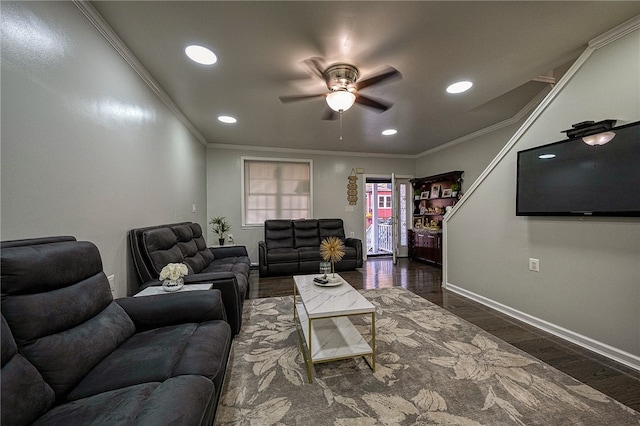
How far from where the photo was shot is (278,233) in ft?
16.3

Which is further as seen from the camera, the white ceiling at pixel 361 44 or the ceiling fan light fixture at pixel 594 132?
the ceiling fan light fixture at pixel 594 132

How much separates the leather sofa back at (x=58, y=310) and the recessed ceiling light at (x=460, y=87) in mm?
3425

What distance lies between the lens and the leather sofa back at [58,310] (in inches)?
37.3

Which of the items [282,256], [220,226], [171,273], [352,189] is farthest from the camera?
[352,189]

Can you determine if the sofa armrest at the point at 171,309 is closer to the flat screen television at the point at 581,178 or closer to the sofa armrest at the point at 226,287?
the sofa armrest at the point at 226,287

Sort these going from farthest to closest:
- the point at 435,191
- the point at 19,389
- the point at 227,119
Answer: the point at 435,191
the point at 227,119
the point at 19,389

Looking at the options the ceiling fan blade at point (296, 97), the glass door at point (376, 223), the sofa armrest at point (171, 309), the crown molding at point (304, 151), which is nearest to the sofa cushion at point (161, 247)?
the sofa armrest at point (171, 309)

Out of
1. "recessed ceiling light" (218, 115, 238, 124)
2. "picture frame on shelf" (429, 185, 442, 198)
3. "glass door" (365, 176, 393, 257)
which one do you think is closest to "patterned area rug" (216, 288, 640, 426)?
"recessed ceiling light" (218, 115, 238, 124)

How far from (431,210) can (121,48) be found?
5.65 m

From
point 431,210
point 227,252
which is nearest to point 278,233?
point 227,252

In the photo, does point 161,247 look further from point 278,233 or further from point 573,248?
point 573,248

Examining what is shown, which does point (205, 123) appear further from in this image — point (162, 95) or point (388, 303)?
point (388, 303)

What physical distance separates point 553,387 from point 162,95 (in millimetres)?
4329

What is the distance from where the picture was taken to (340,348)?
1.82 meters
